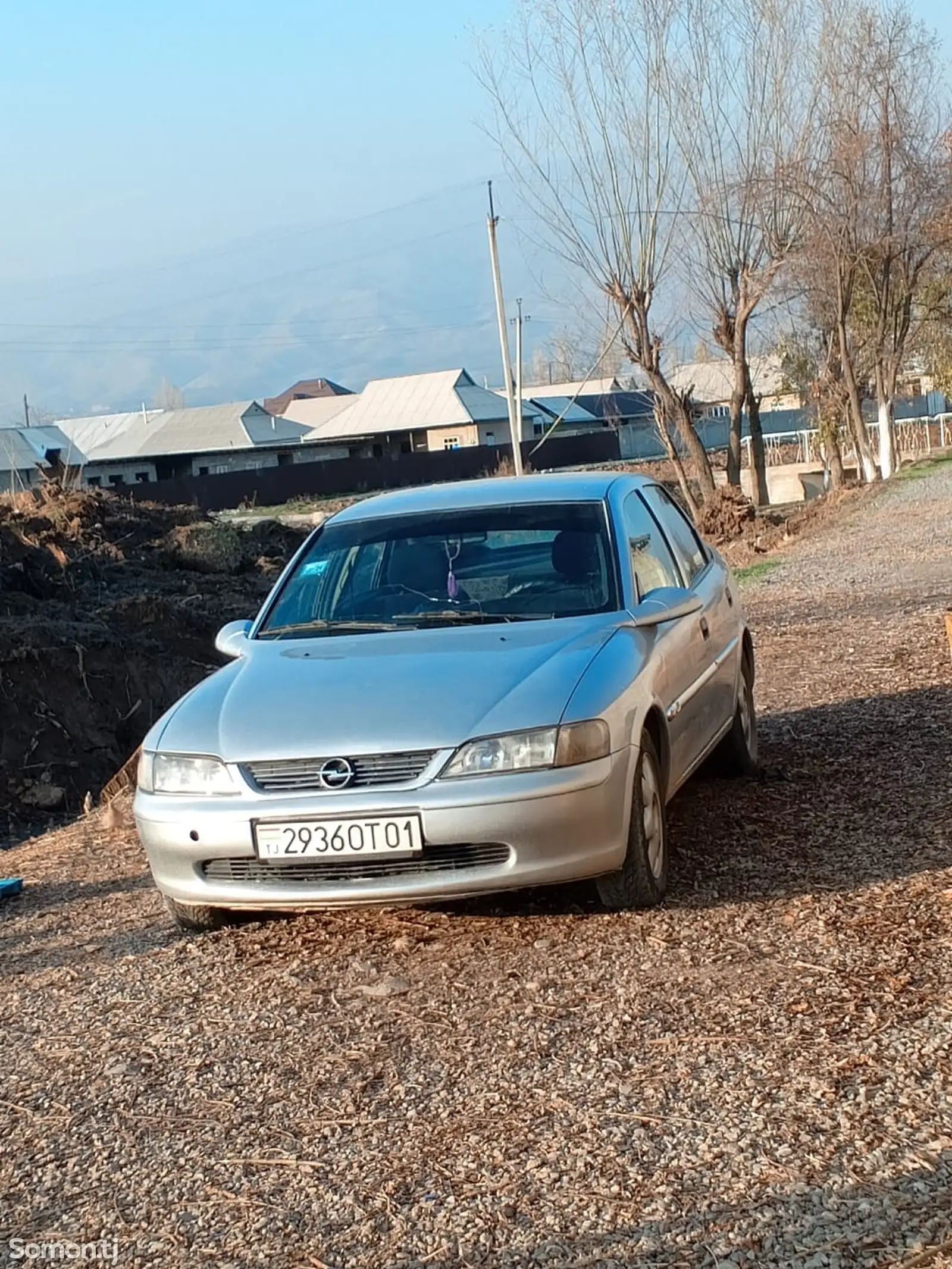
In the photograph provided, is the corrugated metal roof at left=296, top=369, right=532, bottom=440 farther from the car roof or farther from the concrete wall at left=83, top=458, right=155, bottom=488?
the car roof

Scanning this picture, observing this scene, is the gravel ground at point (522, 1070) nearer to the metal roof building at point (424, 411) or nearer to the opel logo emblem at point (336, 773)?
the opel logo emblem at point (336, 773)

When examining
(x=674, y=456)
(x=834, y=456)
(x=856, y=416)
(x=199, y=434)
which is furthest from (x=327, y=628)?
(x=199, y=434)

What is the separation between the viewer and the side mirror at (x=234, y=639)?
6.04 m

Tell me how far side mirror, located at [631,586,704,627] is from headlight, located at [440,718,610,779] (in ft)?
2.84

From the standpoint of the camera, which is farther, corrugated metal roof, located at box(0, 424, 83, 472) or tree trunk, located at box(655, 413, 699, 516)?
corrugated metal roof, located at box(0, 424, 83, 472)

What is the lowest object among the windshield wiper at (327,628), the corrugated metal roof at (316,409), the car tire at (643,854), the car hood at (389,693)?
the corrugated metal roof at (316,409)

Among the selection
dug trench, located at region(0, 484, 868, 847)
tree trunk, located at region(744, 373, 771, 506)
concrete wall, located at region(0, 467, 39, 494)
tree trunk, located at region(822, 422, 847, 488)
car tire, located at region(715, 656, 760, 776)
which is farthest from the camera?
concrete wall, located at region(0, 467, 39, 494)

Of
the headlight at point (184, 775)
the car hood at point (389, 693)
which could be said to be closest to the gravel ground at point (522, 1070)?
the headlight at point (184, 775)

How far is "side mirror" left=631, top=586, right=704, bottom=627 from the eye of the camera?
5.64 meters

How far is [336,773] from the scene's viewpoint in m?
4.80

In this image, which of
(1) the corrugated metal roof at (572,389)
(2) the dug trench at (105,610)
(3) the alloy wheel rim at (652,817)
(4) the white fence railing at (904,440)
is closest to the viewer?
(3) the alloy wheel rim at (652,817)

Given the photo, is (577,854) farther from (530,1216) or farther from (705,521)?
(705,521)

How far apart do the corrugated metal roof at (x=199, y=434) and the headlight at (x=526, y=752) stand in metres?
→ 83.9

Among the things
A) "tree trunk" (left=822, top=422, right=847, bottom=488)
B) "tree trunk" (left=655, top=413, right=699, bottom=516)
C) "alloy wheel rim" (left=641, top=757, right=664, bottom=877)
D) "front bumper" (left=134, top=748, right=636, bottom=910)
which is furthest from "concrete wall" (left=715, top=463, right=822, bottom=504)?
"front bumper" (left=134, top=748, right=636, bottom=910)
